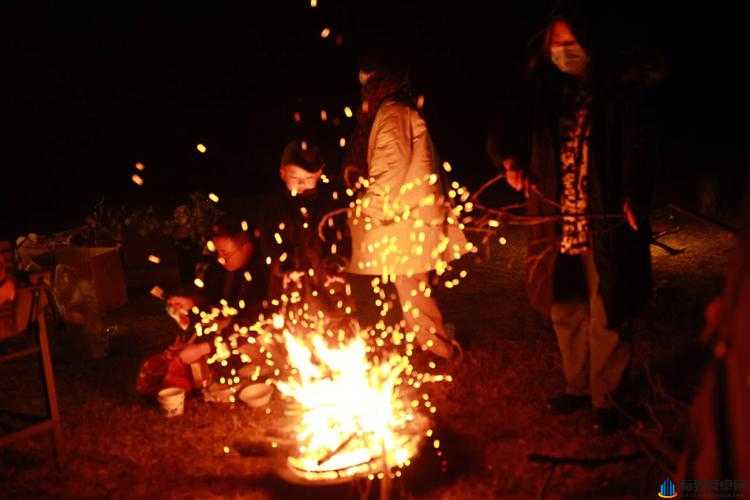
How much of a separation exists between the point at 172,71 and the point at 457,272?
12.4 metres

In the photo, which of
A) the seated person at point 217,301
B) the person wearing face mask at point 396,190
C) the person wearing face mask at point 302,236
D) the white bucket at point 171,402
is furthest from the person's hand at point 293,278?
the white bucket at point 171,402

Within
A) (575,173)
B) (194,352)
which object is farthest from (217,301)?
(575,173)

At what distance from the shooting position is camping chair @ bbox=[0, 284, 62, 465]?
13.2ft

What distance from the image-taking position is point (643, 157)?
12.5 feet

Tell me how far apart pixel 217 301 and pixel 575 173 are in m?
2.79

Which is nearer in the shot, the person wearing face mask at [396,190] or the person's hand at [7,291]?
the person's hand at [7,291]

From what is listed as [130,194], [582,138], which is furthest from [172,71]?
[582,138]

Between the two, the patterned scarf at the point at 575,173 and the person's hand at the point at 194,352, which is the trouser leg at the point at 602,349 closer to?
the patterned scarf at the point at 575,173

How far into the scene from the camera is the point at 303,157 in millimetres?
5125

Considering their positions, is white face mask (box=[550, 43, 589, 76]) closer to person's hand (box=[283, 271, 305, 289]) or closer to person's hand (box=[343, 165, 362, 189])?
person's hand (box=[343, 165, 362, 189])

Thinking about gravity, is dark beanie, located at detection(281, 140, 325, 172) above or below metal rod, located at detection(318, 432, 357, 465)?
above

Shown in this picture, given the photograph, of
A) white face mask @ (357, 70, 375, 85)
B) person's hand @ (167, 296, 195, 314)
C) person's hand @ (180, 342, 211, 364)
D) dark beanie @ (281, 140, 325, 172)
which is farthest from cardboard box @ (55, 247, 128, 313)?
white face mask @ (357, 70, 375, 85)

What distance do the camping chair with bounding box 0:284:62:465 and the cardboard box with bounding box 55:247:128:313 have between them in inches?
123

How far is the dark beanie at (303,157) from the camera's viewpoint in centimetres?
512
